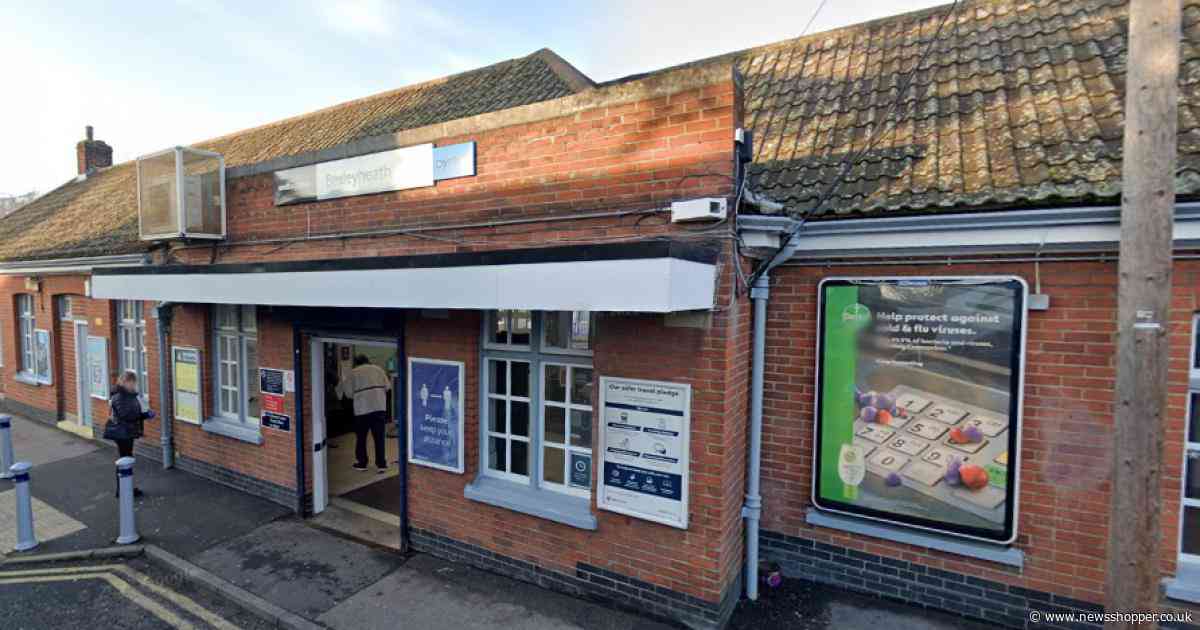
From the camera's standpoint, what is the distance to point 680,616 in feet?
14.3

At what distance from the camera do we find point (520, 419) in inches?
211

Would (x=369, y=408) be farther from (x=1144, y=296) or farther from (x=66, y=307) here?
(x=1144, y=296)

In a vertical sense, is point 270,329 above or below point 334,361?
above

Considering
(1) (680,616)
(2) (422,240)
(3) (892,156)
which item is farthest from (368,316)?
(3) (892,156)

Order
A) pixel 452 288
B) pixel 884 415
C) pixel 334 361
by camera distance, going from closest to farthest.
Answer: pixel 452 288 < pixel 884 415 < pixel 334 361

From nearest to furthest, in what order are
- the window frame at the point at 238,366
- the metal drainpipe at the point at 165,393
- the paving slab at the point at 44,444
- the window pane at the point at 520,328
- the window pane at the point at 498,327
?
1. the window pane at the point at 520,328
2. the window pane at the point at 498,327
3. the window frame at the point at 238,366
4. the metal drainpipe at the point at 165,393
5. the paving slab at the point at 44,444

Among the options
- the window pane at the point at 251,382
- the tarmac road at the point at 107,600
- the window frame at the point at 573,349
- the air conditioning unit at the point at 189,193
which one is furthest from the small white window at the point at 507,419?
the air conditioning unit at the point at 189,193

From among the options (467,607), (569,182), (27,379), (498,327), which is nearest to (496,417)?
(498,327)

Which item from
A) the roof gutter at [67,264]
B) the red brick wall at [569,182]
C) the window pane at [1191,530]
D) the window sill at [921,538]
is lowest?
the window sill at [921,538]

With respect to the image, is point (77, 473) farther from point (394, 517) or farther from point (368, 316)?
point (368, 316)

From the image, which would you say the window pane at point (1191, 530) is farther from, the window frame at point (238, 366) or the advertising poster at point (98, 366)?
the advertising poster at point (98, 366)

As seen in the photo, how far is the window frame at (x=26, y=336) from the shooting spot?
11.9 meters

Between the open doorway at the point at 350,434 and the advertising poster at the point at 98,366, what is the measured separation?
363cm

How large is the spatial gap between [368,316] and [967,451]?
18.5ft
